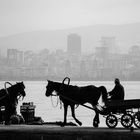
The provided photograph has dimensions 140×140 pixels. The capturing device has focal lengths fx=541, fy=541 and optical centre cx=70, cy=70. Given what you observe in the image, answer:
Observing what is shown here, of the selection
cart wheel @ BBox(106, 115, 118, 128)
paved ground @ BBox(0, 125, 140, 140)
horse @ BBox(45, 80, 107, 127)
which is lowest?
paved ground @ BBox(0, 125, 140, 140)

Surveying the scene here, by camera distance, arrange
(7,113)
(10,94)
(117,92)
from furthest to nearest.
A: (7,113)
(10,94)
(117,92)

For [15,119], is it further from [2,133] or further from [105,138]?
[105,138]

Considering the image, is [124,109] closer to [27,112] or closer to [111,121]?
[111,121]

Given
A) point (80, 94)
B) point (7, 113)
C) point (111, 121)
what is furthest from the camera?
point (7, 113)

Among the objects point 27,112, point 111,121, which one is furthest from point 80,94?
point 27,112

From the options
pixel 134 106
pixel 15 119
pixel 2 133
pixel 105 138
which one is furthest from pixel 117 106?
pixel 15 119

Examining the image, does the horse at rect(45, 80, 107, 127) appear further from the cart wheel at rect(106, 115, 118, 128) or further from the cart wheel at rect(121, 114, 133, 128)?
the cart wheel at rect(121, 114, 133, 128)

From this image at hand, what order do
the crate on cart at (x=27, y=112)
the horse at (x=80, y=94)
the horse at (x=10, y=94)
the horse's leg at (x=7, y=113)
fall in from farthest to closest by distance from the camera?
the crate on cart at (x=27, y=112), the horse's leg at (x=7, y=113), the horse at (x=10, y=94), the horse at (x=80, y=94)

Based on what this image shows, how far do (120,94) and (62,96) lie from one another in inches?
98.1

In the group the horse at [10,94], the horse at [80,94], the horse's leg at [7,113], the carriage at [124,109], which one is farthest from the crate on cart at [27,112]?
the carriage at [124,109]

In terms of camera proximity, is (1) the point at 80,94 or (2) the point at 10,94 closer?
(1) the point at 80,94

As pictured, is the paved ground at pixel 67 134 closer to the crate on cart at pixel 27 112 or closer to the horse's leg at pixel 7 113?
the horse's leg at pixel 7 113

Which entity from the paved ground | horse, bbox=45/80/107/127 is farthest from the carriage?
the paved ground

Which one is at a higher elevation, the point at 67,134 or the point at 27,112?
the point at 27,112
